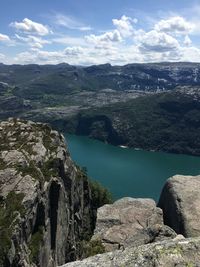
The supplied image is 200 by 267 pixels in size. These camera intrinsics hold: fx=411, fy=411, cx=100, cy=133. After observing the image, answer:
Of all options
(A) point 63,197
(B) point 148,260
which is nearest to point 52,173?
(A) point 63,197

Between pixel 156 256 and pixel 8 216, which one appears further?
pixel 8 216

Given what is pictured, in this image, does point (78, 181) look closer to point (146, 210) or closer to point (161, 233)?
point (146, 210)

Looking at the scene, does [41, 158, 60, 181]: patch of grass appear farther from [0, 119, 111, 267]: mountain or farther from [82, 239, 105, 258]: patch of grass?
[82, 239, 105, 258]: patch of grass

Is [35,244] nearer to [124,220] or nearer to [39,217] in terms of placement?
[39,217]

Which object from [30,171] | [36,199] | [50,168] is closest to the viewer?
[36,199]

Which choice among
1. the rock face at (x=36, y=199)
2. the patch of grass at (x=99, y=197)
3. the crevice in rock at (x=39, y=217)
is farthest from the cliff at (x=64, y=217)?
the patch of grass at (x=99, y=197)

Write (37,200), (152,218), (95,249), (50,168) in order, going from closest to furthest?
(95,249) < (152,218) < (37,200) < (50,168)

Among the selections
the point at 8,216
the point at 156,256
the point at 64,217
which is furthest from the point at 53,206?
the point at 156,256
